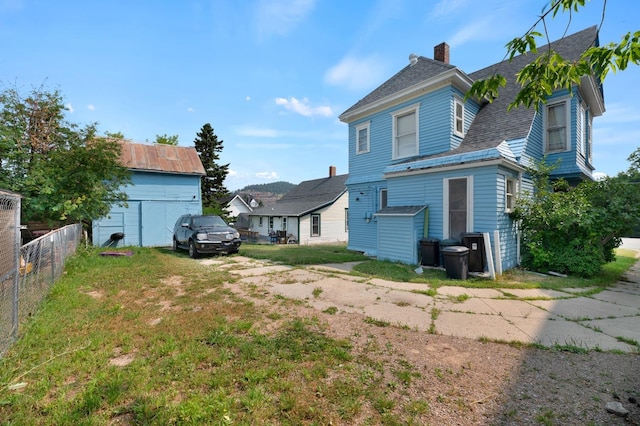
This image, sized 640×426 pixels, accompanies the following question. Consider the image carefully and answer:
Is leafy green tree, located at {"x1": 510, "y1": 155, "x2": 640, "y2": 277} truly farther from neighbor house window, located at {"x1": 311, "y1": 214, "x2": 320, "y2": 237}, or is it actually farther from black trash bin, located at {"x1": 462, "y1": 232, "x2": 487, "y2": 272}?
neighbor house window, located at {"x1": 311, "y1": 214, "x2": 320, "y2": 237}

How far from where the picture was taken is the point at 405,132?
11414 mm

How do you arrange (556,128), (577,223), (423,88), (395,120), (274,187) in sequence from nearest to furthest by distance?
1. (577,223)
2. (556,128)
3. (423,88)
4. (395,120)
5. (274,187)

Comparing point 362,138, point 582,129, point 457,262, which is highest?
point 362,138

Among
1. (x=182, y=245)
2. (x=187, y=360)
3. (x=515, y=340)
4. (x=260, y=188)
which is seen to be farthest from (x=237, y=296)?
(x=260, y=188)

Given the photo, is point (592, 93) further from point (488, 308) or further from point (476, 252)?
point (488, 308)

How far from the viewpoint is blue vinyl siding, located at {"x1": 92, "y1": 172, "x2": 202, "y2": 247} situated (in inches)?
564

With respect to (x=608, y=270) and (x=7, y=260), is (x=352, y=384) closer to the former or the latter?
(x=7, y=260)

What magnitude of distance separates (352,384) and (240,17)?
835cm

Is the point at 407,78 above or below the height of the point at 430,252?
above

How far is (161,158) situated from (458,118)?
1558cm

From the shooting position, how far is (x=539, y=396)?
2.45 meters

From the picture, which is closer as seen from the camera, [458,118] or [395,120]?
[458,118]

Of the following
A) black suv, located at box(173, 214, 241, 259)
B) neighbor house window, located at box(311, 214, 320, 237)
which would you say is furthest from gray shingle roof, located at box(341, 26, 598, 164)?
neighbor house window, located at box(311, 214, 320, 237)

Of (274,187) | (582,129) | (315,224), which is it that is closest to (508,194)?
(582,129)
